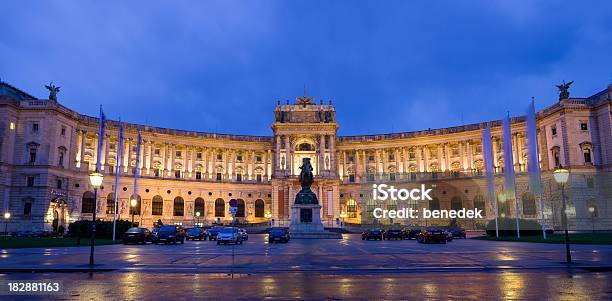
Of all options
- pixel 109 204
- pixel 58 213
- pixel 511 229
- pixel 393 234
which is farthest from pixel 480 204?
pixel 58 213

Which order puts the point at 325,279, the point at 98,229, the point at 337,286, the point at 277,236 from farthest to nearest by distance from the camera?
the point at 98,229 < the point at 277,236 < the point at 325,279 < the point at 337,286

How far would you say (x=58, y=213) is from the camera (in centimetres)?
7900

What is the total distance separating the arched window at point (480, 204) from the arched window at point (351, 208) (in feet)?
87.6

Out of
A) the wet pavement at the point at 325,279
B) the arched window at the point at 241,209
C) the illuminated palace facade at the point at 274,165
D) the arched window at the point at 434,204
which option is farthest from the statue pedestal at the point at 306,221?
the arched window at the point at 241,209

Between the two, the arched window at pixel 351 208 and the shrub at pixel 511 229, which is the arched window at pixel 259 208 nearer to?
the arched window at pixel 351 208

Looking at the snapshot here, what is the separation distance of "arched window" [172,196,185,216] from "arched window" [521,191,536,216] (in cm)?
6861

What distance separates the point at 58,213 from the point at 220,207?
114ft

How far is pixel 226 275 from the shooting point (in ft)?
59.7

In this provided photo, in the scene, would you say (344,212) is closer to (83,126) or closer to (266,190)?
(266,190)

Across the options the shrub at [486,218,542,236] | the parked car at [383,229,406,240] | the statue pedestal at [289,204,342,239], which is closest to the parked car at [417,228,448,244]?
the parked car at [383,229,406,240]

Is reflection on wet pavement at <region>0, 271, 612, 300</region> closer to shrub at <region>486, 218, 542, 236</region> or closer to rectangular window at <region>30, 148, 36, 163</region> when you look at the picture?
shrub at <region>486, 218, 542, 236</region>

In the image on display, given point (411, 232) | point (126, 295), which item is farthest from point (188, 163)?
point (126, 295)

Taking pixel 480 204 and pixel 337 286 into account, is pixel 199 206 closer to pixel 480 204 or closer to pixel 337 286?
pixel 480 204

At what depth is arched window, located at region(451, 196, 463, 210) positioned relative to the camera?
96.5m
